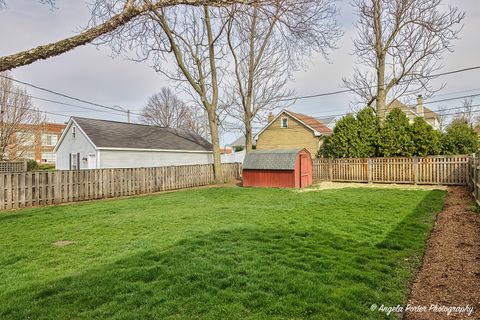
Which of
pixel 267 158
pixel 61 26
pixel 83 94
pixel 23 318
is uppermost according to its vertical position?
pixel 83 94

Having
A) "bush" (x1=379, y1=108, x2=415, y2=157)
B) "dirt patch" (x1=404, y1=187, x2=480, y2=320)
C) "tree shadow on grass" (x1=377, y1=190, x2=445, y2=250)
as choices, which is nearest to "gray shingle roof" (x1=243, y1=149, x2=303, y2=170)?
"bush" (x1=379, y1=108, x2=415, y2=157)

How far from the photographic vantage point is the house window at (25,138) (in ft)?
79.7

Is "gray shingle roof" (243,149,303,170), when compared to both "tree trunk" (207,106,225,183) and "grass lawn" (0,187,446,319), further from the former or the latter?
"grass lawn" (0,187,446,319)

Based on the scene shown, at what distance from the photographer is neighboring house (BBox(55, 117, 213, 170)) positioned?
62.9 ft

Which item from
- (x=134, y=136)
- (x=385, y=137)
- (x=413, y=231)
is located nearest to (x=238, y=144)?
(x=134, y=136)

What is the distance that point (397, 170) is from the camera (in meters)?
16.2

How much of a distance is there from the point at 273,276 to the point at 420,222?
15.6 feet

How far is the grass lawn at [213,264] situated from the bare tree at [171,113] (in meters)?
39.3

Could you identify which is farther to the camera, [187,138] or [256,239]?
[187,138]

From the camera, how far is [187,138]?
2741 centimetres

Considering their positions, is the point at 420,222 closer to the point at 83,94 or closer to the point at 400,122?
the point at 400,122

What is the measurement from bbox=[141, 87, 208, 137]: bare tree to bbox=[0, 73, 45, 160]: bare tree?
71.4 ft

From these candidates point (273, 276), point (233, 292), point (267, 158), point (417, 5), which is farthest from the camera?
point (417, 5)

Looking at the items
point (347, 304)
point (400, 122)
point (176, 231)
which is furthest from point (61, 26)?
point (400, 122)
